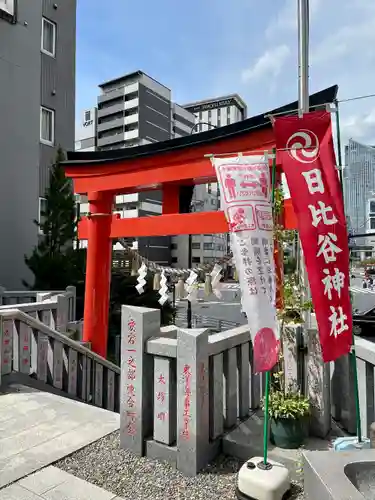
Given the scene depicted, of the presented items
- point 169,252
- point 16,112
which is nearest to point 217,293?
point 16,112

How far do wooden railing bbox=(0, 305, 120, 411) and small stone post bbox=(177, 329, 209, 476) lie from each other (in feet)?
10.9

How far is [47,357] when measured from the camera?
5.84m

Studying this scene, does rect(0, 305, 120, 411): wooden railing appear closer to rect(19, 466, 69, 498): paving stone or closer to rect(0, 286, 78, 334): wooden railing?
rect(0, 286, 78, 334): wooden railing

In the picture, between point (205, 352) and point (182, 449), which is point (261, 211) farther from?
point (182, 449)

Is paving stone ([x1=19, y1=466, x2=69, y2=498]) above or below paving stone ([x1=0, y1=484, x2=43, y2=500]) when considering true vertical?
below

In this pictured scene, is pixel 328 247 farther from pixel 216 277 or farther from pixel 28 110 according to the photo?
pixel 28 110

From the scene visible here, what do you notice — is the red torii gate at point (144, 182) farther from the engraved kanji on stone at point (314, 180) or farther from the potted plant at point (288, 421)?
the potted plant at point (288, 421)

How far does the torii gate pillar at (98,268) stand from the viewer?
24.9 feet

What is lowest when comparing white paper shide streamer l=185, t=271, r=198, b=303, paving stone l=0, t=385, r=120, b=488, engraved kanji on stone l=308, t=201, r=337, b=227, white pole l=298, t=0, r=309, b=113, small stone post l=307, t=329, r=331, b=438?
paving stone l=0, t=385, r=120, b=488

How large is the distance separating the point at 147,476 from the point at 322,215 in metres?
2.45

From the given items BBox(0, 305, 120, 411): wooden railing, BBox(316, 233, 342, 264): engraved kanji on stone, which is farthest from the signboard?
BBox(316, 233, 342, 264): engraved kanji on stone

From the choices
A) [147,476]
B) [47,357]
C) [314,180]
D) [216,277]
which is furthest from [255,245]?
[47,357]

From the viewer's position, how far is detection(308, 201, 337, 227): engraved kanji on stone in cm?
293

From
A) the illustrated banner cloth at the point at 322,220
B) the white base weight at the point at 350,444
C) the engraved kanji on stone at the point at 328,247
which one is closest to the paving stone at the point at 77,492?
the white base weight at the point at 350,444
